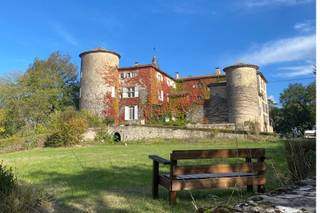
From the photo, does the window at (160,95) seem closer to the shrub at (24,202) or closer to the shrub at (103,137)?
the shrub at (103,137)

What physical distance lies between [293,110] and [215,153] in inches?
1957

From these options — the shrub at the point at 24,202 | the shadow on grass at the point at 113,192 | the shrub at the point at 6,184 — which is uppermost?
the shrub at the point at 6,184

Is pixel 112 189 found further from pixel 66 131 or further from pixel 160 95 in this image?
pixel 160 95

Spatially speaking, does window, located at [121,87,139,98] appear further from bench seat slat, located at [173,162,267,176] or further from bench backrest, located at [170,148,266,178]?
bench seat slat, located at [173,162,267,176]

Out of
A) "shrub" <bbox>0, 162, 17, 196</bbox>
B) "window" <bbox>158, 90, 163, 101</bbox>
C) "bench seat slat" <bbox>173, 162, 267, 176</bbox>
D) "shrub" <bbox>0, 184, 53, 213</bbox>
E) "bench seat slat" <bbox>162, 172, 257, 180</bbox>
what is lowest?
"shrub" <bbox>0, 184, 53, 213</bbox>

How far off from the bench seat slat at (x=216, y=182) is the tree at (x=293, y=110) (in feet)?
145

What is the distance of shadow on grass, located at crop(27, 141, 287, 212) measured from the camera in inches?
250

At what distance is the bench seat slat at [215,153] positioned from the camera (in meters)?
6.28

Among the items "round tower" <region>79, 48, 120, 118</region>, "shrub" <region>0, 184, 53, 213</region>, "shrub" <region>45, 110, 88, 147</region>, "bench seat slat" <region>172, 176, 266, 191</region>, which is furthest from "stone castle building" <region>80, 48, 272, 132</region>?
"shrub" <region>0, 184, 53, 213</region>

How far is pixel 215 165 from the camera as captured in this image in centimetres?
667

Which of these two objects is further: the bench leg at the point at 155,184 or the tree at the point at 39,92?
the tree at the point at 39,92

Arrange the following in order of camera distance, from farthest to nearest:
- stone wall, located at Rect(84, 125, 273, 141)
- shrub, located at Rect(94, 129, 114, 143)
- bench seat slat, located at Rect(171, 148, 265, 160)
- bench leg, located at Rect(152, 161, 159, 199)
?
shrub, located at Rect(94, 129, 114, 143) < stone wall, located at Rect(84, 125, 273, 141) < bench leg, located at Rect(152, 161, 159, 199) < bench seat slat, located at Rect(171, 148, 265, 160)

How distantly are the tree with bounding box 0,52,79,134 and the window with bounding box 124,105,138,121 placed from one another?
909 centimetres

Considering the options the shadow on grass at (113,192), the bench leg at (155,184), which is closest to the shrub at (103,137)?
the shadow on grass at (113,192)
